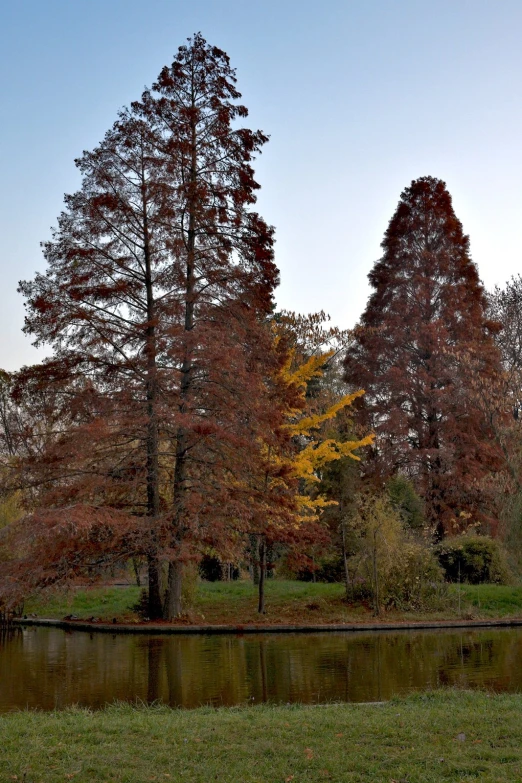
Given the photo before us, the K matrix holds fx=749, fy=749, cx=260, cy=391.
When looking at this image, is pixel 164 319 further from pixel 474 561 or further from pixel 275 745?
pixel 275 745

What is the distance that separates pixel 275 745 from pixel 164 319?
14951 millimetres

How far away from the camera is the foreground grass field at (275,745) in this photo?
17.7 feet

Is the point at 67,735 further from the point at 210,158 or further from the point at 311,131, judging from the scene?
the point at 210,158

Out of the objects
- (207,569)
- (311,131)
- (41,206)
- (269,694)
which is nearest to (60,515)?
(269,694)

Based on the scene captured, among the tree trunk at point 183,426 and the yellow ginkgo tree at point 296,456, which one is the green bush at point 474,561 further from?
the tree trunk at point 183,426

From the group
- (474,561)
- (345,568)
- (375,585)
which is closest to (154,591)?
(375,585)

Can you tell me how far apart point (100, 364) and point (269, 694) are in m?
12.1

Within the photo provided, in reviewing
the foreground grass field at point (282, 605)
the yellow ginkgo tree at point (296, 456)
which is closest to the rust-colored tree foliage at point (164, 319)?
the yellow ginkgo tree at point (296, 456)

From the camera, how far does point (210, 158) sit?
2147cm

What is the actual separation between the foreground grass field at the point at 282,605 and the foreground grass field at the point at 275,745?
418 inches

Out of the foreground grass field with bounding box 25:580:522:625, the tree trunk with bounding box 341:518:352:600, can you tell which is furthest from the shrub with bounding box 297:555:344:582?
the tree trunk with bounding box 341:518:352:600

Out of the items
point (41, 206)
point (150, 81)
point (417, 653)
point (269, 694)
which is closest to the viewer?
point (269, 694)

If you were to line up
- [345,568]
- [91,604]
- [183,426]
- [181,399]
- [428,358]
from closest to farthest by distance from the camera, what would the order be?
[183,426]
[181,399]
[345,568]
[91,604]
[428,358]

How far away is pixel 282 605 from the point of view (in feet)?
67.4
